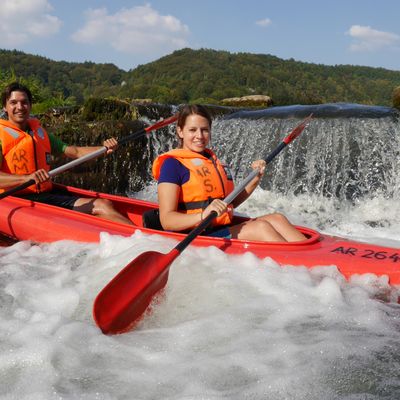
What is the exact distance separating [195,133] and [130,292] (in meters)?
1.11

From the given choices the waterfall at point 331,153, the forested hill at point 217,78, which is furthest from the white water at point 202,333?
the forested hill at point 217,78

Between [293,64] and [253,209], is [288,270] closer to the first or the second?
[253,209]

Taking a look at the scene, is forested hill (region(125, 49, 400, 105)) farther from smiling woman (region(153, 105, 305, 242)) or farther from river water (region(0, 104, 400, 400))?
river water (region(0, 104, 400, 400))

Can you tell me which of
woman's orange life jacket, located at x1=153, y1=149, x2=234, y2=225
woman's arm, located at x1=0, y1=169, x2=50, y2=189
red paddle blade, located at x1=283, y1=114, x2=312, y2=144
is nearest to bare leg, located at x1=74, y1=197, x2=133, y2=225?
woman's arm, located at x1=0, y1=169, x2=50, y2=189

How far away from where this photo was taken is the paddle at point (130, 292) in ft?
7.78

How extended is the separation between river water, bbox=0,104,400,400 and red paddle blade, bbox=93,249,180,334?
0.21 feet

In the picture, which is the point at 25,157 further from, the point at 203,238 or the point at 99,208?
the point at 203,238

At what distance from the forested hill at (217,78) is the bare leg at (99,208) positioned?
22.4 meters

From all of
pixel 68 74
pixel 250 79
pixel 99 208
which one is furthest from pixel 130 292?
pixel 68 74

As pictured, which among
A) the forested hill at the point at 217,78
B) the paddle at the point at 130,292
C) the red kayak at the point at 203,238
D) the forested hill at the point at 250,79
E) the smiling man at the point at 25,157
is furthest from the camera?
the forested hill at the point at 217,78

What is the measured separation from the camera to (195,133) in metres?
3.14

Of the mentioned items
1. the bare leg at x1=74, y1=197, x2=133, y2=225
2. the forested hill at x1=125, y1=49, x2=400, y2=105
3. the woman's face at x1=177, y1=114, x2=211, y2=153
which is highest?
the forested hill at x1=125, y1=49, x2=400, y2=105

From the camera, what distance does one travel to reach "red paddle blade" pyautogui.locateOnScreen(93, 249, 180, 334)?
93.4 inches

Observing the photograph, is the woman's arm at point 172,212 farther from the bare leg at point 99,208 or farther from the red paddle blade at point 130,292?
the bare leg at point 99,208
